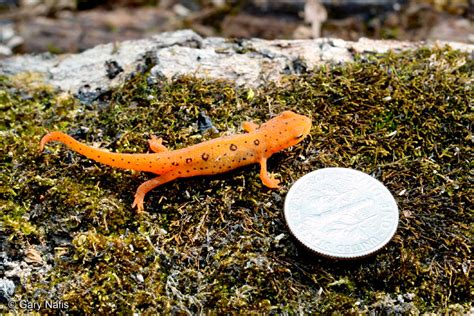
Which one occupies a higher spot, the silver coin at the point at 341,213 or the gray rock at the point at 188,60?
the gray rock at the point at 188,60

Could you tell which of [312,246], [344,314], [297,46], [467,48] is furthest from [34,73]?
[467,48]

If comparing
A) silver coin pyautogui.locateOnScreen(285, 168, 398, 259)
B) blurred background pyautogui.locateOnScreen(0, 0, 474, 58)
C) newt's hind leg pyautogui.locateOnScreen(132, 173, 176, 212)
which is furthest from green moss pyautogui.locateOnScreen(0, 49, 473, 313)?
blurred background pyautogui.locateOnScreen(0, 0, 474, 58)

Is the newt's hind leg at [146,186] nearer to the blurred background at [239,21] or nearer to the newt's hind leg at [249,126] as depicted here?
the newt's hind leg at [249,126]

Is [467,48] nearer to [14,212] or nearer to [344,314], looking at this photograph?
[344,314]

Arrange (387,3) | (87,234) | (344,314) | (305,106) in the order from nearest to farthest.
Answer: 1. (344,314)
2. (87,234)
3. (305,106)
4. (387,3)

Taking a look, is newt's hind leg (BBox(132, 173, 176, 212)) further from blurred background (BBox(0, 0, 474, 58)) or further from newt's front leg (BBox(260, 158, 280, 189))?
blurred background (BBox(0, 0, 474, 58))

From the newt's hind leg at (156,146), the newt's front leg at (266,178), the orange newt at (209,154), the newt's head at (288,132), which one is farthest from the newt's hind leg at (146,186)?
the newt's head at (288,132)

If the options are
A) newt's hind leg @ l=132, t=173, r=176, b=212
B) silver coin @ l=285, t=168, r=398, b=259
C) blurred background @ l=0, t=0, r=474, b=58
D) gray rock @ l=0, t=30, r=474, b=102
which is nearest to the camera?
silver coin @ l=285, t=168, r=398, b=259
